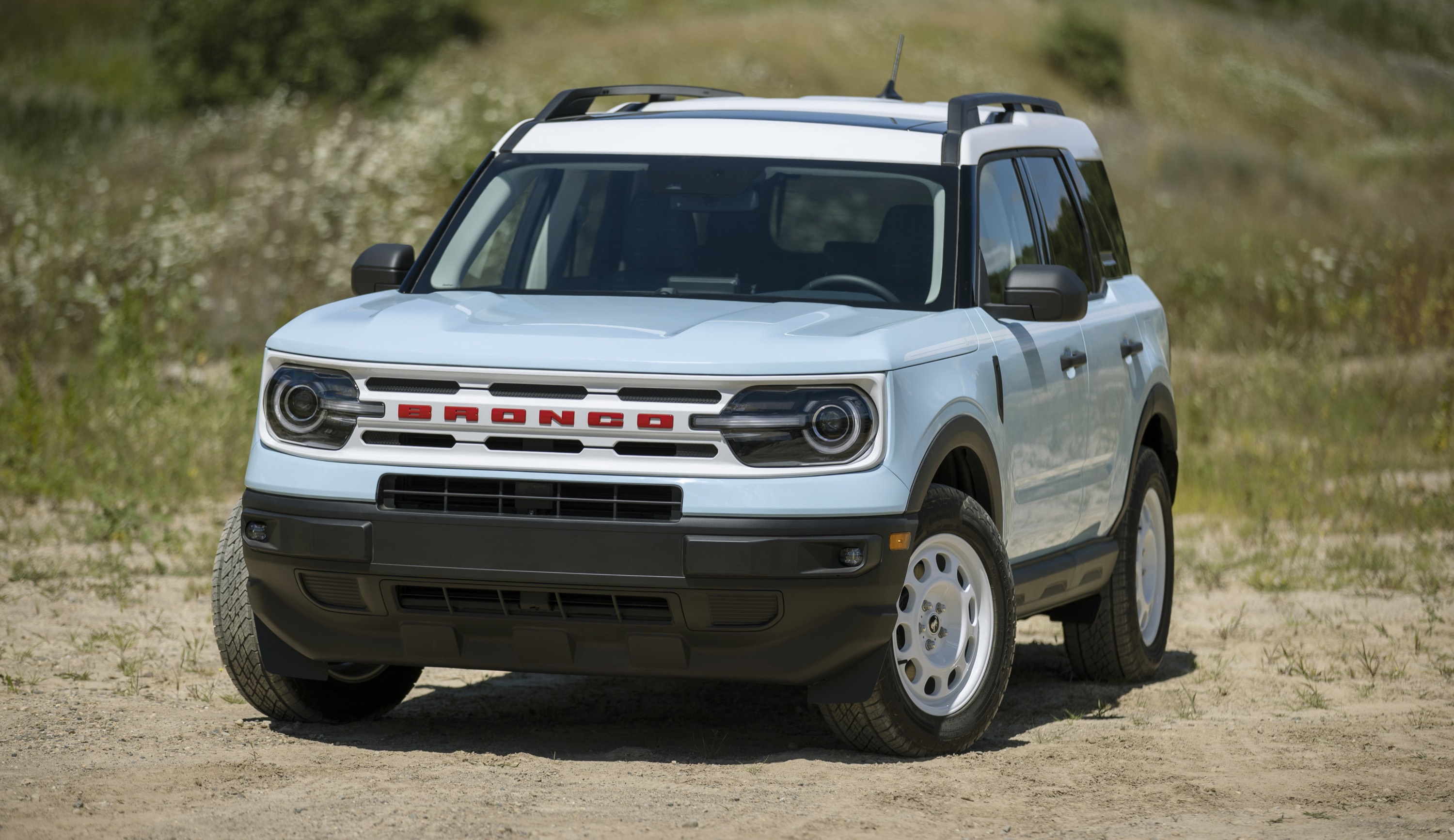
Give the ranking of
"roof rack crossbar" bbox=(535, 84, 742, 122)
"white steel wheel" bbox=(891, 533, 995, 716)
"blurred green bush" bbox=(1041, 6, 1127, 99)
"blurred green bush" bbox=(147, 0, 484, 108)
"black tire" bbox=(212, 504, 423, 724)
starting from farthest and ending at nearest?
"blurred green bush" bbox=(1041, 6, 1127, 99) < "blurred green bush" bbox=(147, 0, 484, 108) < "roof rack crossbar" bbox=(535, 84, 742, 122) < "black tire" bbox=(212, 504, 423, 724) < "white steel wheel" bbox=(891, 533, 995, 716)

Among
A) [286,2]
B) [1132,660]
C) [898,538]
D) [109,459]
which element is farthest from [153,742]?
[286,2]

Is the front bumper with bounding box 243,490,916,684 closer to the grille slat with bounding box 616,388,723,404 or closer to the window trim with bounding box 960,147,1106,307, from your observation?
the grille slat with bounding box 616,388,723,404

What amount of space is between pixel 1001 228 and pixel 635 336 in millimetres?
1796

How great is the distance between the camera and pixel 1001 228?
6285 mm

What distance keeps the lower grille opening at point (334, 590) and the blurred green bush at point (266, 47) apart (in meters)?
34.2

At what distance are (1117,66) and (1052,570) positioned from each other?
4806cm

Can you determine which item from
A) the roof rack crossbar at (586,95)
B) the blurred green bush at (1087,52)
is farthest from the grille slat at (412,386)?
the blurred green bush at (1087,52)

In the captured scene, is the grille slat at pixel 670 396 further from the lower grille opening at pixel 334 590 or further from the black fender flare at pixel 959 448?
the lower grille opening at pixel 334 590

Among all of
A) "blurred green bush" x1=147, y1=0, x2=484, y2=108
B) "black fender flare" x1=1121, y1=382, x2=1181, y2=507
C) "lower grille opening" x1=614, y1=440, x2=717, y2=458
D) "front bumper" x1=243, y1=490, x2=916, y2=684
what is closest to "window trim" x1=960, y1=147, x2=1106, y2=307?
"black fender flare" x1=1121, y1=382, x2=1181, y2=507

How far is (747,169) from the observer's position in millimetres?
6188

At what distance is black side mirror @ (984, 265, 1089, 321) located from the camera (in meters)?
5.70

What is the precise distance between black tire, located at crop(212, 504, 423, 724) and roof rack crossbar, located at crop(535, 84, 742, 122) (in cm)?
187

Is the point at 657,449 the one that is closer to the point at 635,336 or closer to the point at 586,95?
the point at 635,336

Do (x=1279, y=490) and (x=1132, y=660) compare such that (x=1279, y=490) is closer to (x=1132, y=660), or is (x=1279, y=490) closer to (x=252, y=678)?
(x=1132, y=660)
